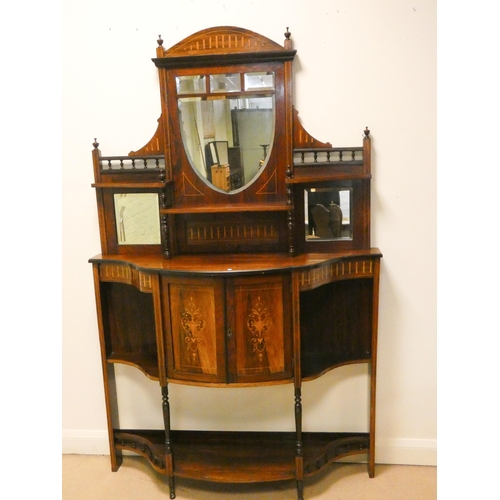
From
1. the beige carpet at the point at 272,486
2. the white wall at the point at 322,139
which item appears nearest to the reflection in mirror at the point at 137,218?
the white wall at the point at 322,139

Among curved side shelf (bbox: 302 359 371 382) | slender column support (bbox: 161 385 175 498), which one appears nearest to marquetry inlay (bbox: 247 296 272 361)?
curved side shelf (bbox: 302 359 371 382)

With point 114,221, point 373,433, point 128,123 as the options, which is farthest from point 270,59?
point 373,433

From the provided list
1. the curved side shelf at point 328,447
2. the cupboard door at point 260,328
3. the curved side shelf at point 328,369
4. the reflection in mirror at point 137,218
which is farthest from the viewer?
the reflection in mirror at point 137,218

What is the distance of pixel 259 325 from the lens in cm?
200

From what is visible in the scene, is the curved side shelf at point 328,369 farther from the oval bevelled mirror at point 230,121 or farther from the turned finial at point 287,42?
the turned finial at point 287,42

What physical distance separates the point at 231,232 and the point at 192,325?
48 centimetres

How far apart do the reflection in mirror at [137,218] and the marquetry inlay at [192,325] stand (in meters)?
0.44

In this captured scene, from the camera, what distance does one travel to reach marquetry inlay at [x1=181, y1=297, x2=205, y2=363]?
6.59 ft

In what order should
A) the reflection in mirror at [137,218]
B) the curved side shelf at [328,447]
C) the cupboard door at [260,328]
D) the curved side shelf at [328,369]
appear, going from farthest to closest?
the reflection in mirror at [137,218]
the curved side shelf at [328,447]
the curved side shelf at [328,369]
the cupboard door at [260,328]

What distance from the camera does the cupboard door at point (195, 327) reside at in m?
1.98

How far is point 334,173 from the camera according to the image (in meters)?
2.16

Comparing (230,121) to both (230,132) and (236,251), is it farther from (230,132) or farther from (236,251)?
(236,251)

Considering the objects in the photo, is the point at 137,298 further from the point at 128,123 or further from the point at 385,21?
the point at 385,21

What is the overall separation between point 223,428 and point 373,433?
720mm
